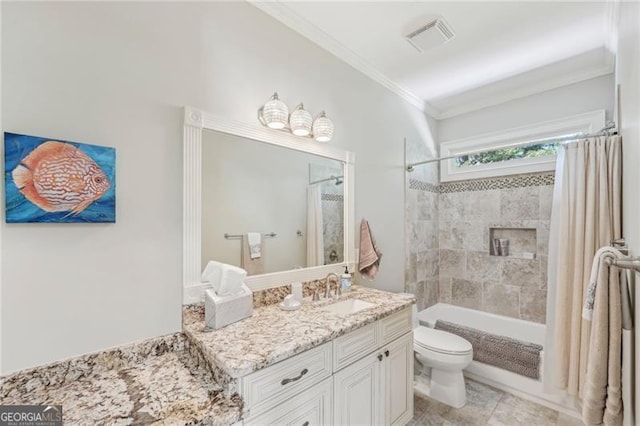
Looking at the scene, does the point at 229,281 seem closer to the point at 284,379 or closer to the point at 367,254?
the point at 284,379

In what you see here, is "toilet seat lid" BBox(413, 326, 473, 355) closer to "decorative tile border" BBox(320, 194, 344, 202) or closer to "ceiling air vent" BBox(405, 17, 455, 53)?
"decorative tile border" BBox(320, 194, 344, 202)

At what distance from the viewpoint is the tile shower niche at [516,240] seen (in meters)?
2.79

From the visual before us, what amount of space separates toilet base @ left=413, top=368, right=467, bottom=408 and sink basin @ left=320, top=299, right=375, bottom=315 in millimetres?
937

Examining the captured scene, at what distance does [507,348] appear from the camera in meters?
2.26

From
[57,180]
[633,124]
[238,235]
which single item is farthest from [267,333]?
[633,124]

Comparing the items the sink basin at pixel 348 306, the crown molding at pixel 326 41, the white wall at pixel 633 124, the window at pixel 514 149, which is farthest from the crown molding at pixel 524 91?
the sink basin at pixel 348 306

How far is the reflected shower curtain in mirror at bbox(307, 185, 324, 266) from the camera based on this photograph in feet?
6.53

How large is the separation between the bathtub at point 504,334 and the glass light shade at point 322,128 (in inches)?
76.2

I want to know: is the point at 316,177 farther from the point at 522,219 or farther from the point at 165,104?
the point at 522,219

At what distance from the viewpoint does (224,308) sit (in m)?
1.32

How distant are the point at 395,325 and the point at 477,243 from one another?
6.11ft

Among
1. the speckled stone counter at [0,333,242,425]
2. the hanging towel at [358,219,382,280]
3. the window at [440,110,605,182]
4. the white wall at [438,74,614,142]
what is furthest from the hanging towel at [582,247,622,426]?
the white wall at [438,74,614,142]

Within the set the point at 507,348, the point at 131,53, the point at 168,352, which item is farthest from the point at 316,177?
the point at 507,348

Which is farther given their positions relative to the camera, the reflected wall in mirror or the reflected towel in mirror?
the reflected wall in mirror
